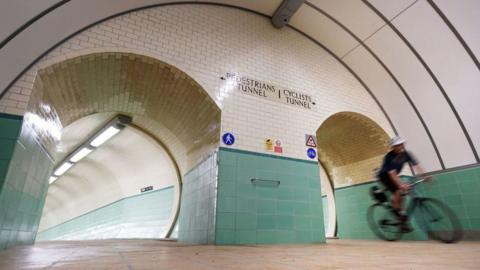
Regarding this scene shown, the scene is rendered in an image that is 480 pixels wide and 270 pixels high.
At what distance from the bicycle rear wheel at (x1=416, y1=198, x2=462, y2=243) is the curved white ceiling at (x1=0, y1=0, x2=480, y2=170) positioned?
287 centimetres

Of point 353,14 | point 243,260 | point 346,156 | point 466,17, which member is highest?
point 353,14

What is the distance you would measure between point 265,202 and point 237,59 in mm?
3077

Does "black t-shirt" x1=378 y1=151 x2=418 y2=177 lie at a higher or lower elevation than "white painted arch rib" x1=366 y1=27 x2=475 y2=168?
lower

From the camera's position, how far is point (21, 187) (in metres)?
3.72

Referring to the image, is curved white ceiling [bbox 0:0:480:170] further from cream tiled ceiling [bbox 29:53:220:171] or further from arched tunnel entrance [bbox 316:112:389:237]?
arched tunnel entrance [bbox 316:112:389:237]

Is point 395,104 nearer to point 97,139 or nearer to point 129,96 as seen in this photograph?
point 129,96

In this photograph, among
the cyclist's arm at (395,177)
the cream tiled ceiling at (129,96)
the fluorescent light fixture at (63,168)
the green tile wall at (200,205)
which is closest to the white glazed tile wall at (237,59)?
the cream tiled ceiling at (129,96)

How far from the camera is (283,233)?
4.71m

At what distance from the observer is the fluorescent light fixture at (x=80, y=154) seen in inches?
335

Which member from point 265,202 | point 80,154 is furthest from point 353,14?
point 80,154

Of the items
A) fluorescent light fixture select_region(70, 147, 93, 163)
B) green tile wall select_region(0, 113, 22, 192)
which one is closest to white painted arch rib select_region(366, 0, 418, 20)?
green tile wall select_region(0, 113, 22, 192)

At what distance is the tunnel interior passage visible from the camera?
7.06m

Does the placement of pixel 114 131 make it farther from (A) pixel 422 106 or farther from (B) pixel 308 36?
(A) pixel 422 106

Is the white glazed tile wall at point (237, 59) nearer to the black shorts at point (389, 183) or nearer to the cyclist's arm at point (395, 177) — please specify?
the black shorts at point (389, 183)
